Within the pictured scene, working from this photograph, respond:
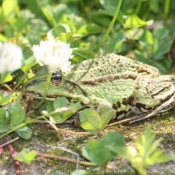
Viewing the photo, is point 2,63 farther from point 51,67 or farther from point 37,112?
point 37,112

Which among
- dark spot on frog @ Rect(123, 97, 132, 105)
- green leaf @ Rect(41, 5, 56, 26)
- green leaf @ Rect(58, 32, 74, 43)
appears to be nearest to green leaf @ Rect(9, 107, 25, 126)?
green leaf @ Rect(58, 32, 74, 43)

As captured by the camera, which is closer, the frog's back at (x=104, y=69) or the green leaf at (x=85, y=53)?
the frog's back at (x=104, y=69)

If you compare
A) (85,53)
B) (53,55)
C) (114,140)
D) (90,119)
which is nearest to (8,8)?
(85,53)

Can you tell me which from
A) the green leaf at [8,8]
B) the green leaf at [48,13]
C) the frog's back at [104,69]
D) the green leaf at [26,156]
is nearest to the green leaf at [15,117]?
the green leaf at [26,156]

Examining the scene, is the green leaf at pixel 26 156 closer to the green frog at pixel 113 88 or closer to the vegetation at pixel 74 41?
the vegetation at pixel 74 41

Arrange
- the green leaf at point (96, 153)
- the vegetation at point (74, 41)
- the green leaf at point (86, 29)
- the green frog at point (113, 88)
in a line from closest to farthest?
the green leaf at point (96, 153), the vegetation at point (74, 41), the green frog at point (113, 88), the green leaf at point (86, 29)

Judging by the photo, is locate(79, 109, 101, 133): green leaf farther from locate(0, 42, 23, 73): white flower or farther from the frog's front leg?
locate(0, 42, 23, 73): white flower

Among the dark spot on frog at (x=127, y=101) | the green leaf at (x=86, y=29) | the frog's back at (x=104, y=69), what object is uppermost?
the green leaf at (x=86, y=29)
